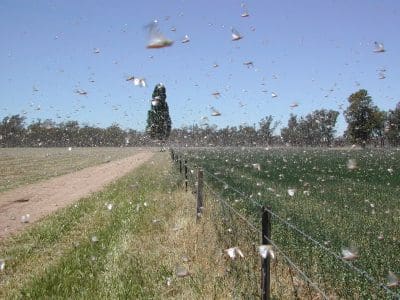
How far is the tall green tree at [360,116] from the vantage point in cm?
7725

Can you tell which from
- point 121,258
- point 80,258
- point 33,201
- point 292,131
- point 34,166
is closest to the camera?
point 121,258

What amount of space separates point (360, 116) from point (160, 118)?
3568cm

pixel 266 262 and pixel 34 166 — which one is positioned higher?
pixel 266 262

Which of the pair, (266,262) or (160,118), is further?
(160,118)

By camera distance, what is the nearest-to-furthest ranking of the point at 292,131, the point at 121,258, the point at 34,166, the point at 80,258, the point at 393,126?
the point at 121,258
the point at 80,258
the point at 34,166
the point at 393,126
the point at 292,131

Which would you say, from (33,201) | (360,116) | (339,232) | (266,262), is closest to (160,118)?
(360,116)

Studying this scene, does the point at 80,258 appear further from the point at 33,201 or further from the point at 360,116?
the point at 360,116

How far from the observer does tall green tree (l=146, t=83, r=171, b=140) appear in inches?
3162

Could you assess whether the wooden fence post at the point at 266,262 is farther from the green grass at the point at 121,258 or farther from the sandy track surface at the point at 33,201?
the sandy track surface at the point at 33,201

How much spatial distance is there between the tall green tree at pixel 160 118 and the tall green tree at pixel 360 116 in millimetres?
32422

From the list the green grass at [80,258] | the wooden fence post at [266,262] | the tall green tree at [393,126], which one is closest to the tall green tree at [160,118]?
the tall green tree at [393,126]

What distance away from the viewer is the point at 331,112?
131m

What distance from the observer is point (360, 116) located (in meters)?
77.6

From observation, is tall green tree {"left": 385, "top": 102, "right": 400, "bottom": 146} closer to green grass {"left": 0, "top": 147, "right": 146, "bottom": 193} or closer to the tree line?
the tree line
